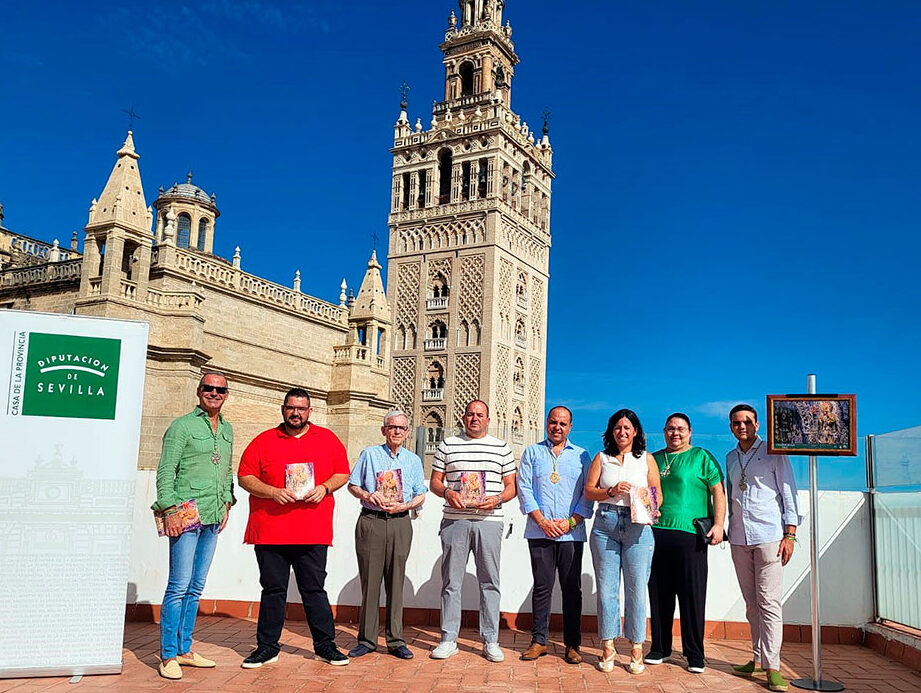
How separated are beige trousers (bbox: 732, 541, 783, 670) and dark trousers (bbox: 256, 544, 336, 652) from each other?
287cm

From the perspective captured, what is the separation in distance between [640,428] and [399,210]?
3680 centimetres

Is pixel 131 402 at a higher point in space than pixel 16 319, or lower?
lower

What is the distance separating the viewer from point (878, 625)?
6934mm

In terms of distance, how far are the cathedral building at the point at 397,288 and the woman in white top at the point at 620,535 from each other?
46.9 ft

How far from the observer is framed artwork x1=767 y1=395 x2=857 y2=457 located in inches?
226

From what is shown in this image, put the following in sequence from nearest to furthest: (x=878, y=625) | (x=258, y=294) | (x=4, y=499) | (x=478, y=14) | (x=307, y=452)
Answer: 1. (x=4, y=499)
2. (x=307, y=452)
3. (x=878, y=625)
4. (x=258, y=294)
5. (x=478, y=14)

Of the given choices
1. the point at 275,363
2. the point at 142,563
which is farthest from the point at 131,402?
the point at 275,363

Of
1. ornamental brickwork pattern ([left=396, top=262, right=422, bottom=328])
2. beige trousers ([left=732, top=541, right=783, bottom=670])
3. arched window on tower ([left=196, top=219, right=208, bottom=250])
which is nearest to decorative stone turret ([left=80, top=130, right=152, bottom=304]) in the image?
arched window on tower ([left=196, top=219, right=208, bottom=250])

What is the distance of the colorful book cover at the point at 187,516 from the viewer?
537 centimetres

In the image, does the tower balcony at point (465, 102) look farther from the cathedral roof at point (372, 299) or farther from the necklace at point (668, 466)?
the necklace at point (668, 466)

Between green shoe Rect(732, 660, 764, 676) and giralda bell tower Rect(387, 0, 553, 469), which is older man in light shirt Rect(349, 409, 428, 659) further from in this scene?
giralda bell tower Rect(387, 0, 553, 469)

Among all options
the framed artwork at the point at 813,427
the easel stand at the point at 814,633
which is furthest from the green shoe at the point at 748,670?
the framed artwork at the point at 813,427

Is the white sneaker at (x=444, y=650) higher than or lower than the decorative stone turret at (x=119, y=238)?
lower

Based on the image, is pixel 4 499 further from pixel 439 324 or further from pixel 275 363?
pixel 439 324
